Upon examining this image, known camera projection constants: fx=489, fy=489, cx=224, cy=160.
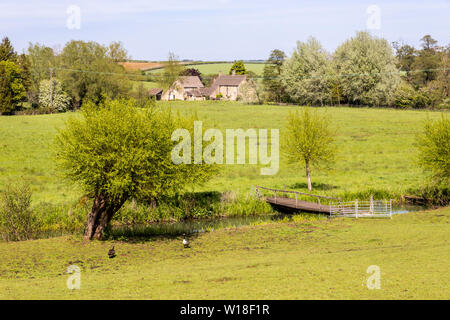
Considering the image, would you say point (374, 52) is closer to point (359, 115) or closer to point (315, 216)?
point (359, 115)

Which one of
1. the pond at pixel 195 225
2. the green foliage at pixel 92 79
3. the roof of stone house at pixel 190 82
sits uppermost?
the roof of stone house at pixel 190 82

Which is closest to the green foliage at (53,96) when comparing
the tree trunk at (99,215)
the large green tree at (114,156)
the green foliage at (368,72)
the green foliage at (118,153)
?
the green foliage at (368,72)

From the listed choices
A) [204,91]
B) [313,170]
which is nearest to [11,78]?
[204,91]

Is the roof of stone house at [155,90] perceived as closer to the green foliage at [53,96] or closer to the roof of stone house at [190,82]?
the roof of stone house at [190,82]

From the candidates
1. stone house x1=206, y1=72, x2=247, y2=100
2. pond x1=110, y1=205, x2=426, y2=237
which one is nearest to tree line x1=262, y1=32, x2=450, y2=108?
stone house x1=206, y1=72, x2=247, y2=100

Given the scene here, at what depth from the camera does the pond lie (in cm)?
3675

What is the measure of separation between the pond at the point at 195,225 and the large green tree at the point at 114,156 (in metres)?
3.33

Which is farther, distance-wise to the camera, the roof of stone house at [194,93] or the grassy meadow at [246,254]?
the roof of stone house at [194,93]

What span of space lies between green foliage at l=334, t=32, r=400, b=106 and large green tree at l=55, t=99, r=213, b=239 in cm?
8616

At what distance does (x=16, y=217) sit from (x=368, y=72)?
94533mm

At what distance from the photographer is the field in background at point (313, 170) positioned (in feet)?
166

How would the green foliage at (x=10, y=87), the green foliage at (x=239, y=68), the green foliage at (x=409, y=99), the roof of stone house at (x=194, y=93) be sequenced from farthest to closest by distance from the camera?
the green foliage at (x=239, y=68)
the roof of stone house at (x=194, y=93)
the green foliage at (x=409, y=99)
the green foliage at (x=10, y=87)

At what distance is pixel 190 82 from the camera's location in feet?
520

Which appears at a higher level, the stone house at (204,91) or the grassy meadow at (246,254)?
the stone house at (204,91)
